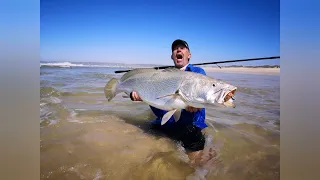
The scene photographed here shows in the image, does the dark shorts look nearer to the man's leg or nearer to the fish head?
the man's leg

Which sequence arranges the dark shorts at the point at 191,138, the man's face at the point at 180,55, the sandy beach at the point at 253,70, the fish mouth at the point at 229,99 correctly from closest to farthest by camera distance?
the fish mouth at the point at 229,99, the dark shorts at the point at 191,138, the man's face at the point at 180,55, the sandy beach at the point at 253,70

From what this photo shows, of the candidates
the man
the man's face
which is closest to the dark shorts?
the man

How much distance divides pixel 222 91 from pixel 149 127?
1.39 meters

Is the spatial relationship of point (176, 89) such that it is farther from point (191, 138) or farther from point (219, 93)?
point (191, 138)

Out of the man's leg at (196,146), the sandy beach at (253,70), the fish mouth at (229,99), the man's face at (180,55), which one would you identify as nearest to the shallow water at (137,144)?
the man's leg at (196,146)

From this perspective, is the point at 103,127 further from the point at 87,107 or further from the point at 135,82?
the point at 87,107

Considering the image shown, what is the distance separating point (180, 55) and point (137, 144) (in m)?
1.10

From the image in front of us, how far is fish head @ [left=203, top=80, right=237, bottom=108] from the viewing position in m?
1.85

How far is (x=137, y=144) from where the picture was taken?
245 cm

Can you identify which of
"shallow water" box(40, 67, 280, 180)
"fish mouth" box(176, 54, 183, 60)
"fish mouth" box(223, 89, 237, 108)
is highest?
"fish mouth" box(176, 54, 183, 60)

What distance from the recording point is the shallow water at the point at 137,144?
Result: 1984 mm

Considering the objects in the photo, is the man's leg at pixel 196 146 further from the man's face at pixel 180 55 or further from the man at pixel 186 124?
the man's face at pixel 180 55
